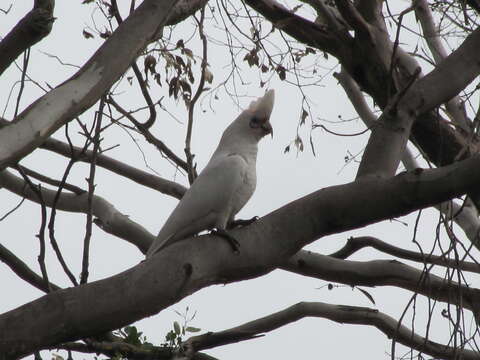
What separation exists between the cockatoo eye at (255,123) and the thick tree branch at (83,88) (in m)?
1.37

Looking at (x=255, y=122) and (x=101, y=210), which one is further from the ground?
(x=255, y=122)

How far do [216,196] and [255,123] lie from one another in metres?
Result: 0.73

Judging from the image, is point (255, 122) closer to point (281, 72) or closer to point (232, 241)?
point (281, 72)

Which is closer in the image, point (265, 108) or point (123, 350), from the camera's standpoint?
point (123, 350)

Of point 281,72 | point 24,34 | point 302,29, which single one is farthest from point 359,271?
point 281,72

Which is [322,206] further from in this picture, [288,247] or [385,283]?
[385,283]

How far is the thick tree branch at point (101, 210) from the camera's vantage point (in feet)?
10.3

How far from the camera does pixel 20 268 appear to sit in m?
2.20

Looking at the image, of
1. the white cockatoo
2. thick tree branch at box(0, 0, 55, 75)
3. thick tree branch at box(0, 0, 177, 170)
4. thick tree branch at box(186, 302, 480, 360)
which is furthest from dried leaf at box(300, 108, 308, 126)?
thick tree branch at box(0, 0, 55, 75)

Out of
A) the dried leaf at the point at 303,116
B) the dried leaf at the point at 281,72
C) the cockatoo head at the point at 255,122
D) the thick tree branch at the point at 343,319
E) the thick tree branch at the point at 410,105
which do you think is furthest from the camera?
the dried leaf at the point at 303,116

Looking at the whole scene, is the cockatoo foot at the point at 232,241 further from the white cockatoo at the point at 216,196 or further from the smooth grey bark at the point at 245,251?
the white cockatoo at the point at 216,196

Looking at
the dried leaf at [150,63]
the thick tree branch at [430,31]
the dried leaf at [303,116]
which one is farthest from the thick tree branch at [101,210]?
the thick tree branch at [430,31]

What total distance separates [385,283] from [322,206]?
100 centimetres

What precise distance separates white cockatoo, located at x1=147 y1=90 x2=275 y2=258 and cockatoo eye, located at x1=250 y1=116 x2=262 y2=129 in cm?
16
